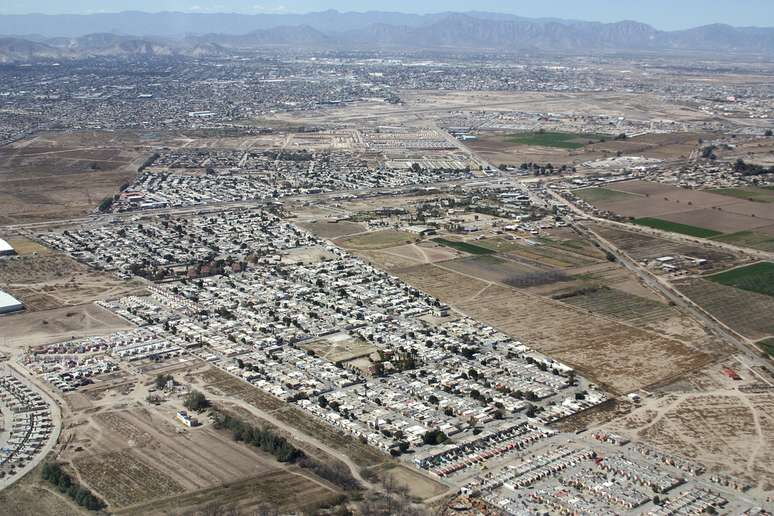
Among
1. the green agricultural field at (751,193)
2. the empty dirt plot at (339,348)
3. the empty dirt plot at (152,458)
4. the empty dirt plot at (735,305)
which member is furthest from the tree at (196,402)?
the green agricultural field at (751,193)

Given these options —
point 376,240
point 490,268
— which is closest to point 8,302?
point 376,240

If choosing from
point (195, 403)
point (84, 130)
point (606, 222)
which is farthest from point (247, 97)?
point (195, 403)

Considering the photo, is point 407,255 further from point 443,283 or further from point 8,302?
point 8,302

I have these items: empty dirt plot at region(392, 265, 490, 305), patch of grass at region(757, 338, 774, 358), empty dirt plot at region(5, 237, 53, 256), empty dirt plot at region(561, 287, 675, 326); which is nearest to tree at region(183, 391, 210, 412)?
empty dirt plot at region(392, 265, 490, 305)

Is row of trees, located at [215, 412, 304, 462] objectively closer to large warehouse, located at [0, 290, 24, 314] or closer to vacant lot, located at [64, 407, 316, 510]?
vacant lot, located at [64, 407, 316, 510]

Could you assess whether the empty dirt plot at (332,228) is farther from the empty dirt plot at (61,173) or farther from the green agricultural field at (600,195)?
the green agricultural field at (600,195)

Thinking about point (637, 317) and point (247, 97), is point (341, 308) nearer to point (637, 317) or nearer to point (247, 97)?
point (637, 317)

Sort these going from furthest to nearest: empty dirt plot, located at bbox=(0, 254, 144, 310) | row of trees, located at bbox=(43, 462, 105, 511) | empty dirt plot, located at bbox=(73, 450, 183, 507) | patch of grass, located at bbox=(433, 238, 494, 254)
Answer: patch of grass, located at bbox=(433, 238, 494, 254), empty dirt plot, located at bbox=(0, 254, 144, 310), empty dirt plot, located at bbox=(73, 450, 183, 507), row of trees, located at bbox=(43, 462, 105, 511)
